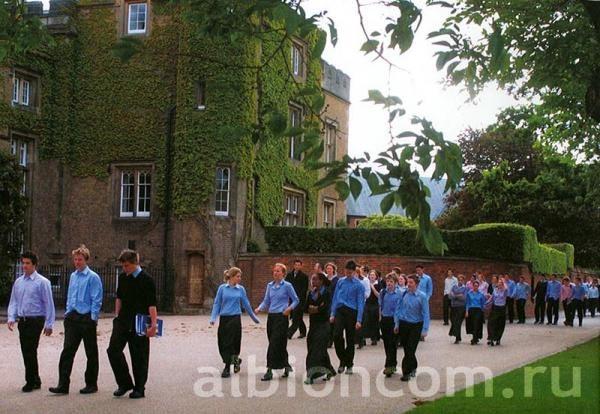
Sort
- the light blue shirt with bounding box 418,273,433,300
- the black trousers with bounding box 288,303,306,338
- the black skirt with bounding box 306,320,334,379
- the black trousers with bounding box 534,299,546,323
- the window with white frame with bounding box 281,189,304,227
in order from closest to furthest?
the black skirt with bounding box 306,320,334,379
the black trousers with bounding box 288,303,306,338
the light blue shirt with bounding box 418,273,433,300
the black trousers with bounding box 534,299,546,323
the window with white frame with bounding box 281,189,304,227

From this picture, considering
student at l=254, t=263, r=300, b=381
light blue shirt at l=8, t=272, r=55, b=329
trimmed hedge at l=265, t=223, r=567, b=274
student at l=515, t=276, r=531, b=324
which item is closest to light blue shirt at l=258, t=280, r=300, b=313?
student at l=254, t=263, r=300, b=381

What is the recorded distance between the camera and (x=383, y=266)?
110 feet

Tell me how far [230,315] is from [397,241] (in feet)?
69.8

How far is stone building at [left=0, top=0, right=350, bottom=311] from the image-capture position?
33.9 m

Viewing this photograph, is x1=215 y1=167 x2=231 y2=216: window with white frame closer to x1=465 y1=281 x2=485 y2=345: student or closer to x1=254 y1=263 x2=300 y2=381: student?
x1=465 y1=281 x2=485 y2=345: student

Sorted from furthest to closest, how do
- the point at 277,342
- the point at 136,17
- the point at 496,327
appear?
1. the point at 136,17
2. the point at 496,327
3. the point at 277,342

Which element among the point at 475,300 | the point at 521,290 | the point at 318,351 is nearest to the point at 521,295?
the point at 521,290

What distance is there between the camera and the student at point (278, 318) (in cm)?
1315

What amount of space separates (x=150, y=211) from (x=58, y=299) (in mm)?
4936

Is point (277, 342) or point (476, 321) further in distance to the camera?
point (476, 321)

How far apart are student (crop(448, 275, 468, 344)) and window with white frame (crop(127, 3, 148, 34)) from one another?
62.6 ft

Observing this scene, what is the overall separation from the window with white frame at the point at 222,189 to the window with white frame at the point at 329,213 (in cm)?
1047

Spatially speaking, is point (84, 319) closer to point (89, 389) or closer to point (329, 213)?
point (89, 389)

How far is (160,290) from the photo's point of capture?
112 ft
